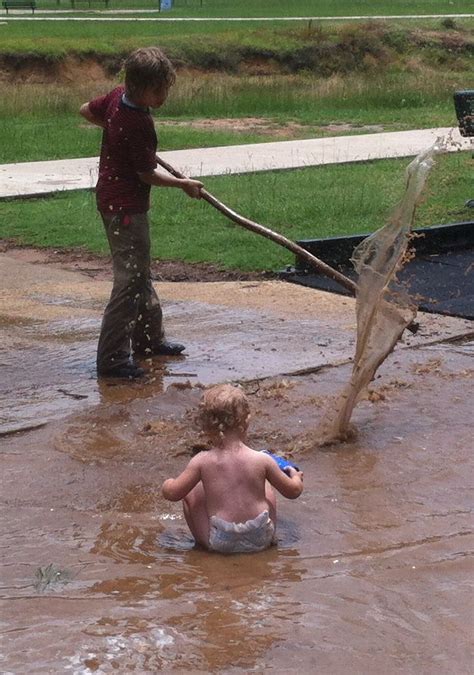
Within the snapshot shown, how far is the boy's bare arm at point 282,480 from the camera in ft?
15.0

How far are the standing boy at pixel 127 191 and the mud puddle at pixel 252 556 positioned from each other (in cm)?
31

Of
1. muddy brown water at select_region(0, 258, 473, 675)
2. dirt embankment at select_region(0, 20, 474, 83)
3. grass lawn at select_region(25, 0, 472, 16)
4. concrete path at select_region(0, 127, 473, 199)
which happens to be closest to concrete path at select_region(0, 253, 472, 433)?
muddy brown water at select_region(0, 258, 473, 675)

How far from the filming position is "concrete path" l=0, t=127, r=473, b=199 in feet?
42.8

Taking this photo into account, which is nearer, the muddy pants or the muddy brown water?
the muddy brown water

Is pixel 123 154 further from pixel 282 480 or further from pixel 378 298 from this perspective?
pixel 282 480

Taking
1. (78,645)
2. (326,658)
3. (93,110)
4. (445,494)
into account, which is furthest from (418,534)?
(93,110)

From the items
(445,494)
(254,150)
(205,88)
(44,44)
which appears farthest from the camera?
(44,44)

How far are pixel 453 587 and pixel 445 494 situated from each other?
35.7 inches

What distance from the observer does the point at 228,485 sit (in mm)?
4527

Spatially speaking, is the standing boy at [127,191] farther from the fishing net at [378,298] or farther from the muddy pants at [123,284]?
the fishing net at [378,298]

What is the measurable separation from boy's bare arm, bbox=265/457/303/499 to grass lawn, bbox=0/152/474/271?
476 centimetres

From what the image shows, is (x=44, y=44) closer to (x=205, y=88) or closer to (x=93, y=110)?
(x=205, y=88)

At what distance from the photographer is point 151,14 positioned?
143ft

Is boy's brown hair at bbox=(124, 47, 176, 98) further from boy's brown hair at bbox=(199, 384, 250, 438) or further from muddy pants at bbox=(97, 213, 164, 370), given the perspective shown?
boy's brown hair at bbox=(199, 384, 250, 438)
